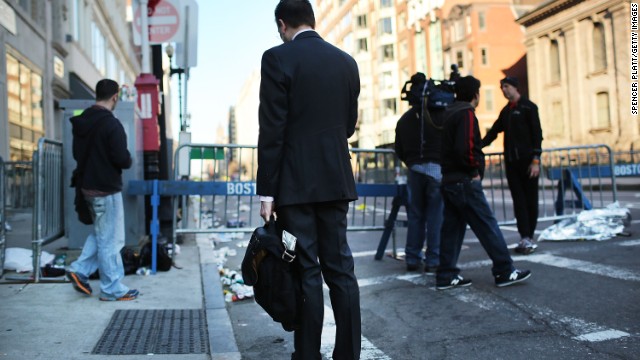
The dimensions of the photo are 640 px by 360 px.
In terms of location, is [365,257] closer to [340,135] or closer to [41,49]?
[340,135]

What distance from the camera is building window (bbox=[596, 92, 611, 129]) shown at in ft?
118

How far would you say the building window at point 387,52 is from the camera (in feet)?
230

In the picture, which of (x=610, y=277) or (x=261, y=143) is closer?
(x=261, y=143)

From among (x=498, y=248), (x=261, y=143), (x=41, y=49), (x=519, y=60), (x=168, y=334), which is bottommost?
(x=168, y=334)

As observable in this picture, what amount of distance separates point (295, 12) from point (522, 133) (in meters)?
4.80

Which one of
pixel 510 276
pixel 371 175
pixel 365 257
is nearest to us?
pixel 510 276

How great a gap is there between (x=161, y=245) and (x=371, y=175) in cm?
370

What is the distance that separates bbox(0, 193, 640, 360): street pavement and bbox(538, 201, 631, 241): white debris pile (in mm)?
1335

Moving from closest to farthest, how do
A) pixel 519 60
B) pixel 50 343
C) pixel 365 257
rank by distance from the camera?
pixel 50 343, pixel 365 257, pixel 519 60

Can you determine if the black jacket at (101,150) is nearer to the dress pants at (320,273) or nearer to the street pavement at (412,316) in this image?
the street pavement at (412,316)

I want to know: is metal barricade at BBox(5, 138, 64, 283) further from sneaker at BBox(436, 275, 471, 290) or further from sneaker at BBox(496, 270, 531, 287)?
sneaker at BBox(496, 270, 531, 287)

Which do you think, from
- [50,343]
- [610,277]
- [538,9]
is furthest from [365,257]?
[538,9]

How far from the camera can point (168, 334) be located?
3.90 m

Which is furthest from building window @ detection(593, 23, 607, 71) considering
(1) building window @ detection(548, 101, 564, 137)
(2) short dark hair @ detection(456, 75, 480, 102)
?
(2) short dark hair @ detection(456, 75, 480, 102)
